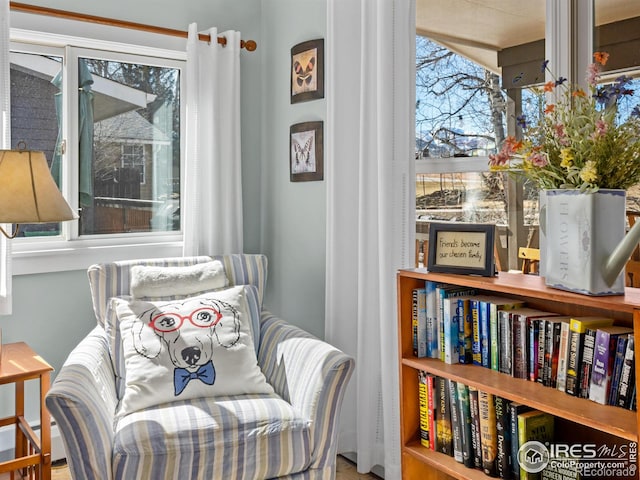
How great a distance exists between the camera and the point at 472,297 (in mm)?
1848

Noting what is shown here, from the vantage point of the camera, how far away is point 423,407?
1944mm

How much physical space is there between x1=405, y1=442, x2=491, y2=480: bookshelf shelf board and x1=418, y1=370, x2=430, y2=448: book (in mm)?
30

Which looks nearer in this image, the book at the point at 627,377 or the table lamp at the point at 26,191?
the book at the point at 627,377

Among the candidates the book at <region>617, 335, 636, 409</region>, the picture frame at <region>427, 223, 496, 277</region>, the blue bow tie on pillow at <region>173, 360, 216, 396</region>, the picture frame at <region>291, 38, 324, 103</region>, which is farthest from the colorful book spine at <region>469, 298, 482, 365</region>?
the picture frame at <region>291, 38, 324, 103</region>

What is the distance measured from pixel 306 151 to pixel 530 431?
1.70 metres

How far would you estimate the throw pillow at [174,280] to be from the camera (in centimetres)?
240

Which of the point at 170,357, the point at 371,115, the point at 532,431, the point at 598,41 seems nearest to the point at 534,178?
the point at 598,41

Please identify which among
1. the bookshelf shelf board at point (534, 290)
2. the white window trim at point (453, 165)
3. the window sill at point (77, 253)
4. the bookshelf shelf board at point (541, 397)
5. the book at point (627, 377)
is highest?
the white window trim at point (453, 165)

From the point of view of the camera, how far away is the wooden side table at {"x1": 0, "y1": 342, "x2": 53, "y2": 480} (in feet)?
6.57

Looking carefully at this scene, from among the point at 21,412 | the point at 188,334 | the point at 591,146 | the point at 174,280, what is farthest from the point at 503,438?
the point at 21,412

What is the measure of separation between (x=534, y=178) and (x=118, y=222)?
83.5 inches

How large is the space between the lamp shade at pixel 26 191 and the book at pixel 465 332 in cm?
137

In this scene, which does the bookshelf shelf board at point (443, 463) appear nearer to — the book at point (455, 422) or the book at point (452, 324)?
the book at point (455, 422)

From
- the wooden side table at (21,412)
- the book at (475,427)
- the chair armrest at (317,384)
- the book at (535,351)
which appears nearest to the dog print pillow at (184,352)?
the chair armrest at (317,384)
